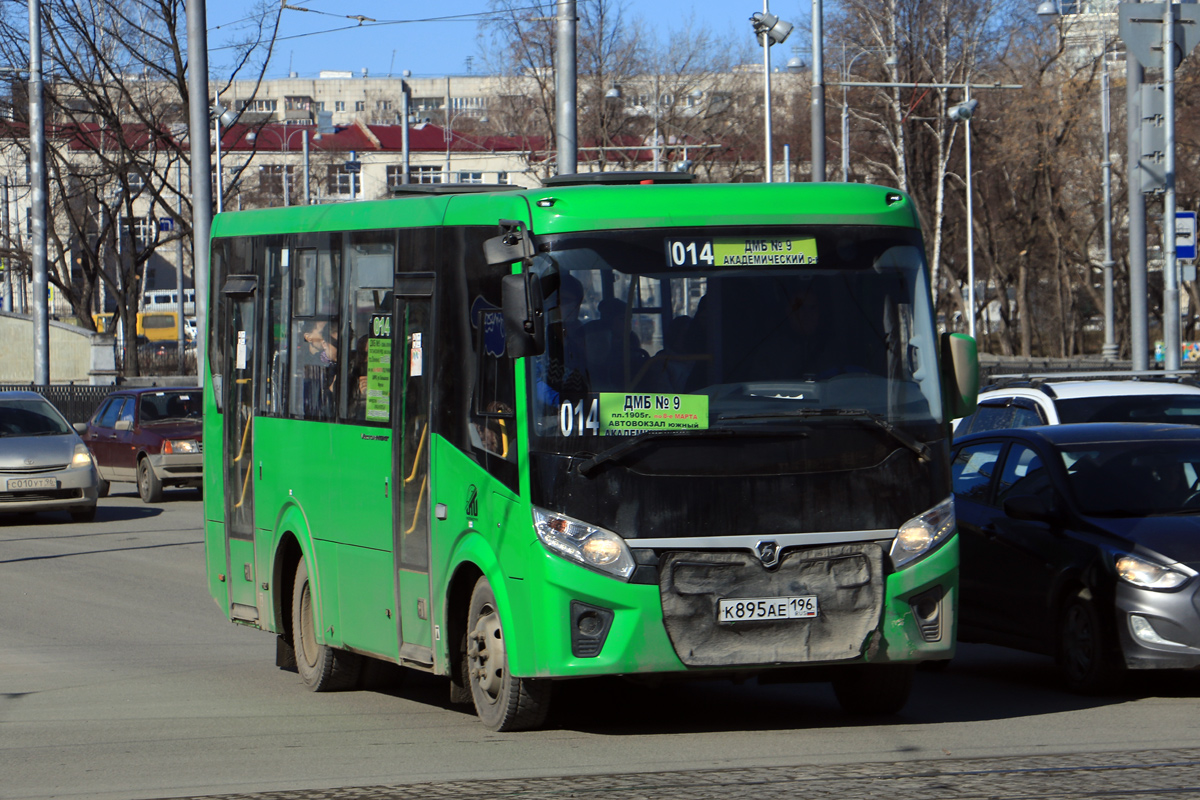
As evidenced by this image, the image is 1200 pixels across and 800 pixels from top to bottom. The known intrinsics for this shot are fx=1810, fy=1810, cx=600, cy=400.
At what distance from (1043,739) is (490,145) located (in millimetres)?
87858

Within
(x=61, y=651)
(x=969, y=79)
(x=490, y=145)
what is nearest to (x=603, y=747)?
(x=61, y=651)

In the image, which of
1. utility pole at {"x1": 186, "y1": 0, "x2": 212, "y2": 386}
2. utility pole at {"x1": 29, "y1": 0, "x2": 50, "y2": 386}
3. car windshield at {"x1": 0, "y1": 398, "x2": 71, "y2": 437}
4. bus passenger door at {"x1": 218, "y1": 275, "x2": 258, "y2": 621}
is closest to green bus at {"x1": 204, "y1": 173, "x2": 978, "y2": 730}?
bus passenger door at {"x1": 218, "y1": 275, "x2": 258, "y2": 621}

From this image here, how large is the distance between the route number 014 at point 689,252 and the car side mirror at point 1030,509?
276 cm

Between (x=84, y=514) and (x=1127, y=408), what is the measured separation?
13885mm

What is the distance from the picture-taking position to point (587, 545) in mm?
7484

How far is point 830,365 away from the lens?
7852mm

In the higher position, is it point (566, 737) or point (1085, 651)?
point (1085, 651)

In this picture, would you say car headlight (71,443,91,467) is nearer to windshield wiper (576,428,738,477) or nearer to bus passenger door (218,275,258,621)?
bus passenger door (218,275,258,621)

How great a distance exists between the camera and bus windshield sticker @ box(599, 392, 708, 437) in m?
7.59

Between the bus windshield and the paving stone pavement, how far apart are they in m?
1.49

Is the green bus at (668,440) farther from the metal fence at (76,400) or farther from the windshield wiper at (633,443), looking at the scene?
the metal fence at (76,400)

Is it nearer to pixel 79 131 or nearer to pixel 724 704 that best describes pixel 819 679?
pixel 724 704

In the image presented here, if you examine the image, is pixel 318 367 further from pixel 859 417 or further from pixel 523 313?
pixel 859 417

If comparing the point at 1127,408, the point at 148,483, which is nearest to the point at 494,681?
the point at 1127,408
